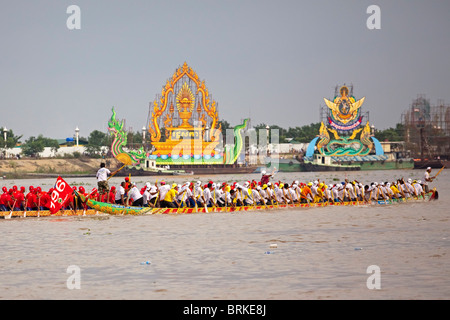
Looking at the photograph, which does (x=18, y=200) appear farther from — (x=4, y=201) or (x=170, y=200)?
(x=170, y=200)

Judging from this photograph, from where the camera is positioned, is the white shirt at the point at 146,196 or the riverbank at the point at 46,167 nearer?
the white shirt at the point at 146,196

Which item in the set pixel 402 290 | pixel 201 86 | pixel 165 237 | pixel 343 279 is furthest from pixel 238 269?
pixel 201 86

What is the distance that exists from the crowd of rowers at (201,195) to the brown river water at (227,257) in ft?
3.01

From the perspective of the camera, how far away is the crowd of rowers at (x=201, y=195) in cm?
3133

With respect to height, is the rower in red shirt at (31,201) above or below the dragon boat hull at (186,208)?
above

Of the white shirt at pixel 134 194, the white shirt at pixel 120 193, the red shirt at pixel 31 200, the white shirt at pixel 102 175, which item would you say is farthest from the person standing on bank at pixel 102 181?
the red shirt at pixel 31 200

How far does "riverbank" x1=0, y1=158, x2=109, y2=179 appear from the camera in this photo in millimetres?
111525

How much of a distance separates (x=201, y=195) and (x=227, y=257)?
494 inches

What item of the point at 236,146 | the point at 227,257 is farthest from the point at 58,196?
the point at 236,146

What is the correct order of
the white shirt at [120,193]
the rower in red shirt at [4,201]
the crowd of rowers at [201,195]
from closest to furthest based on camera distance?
the rower in red shirt at [4,201] → the crowd of rowers at [201,195] → the white shirt at [120,193]

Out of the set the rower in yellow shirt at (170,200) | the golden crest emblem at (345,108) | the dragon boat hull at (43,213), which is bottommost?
the dragon boat hull at (43,213)

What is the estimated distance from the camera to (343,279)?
1689 centimetres

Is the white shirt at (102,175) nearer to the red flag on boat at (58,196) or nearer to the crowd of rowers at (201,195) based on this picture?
the crowd of rowers at (201,195)
